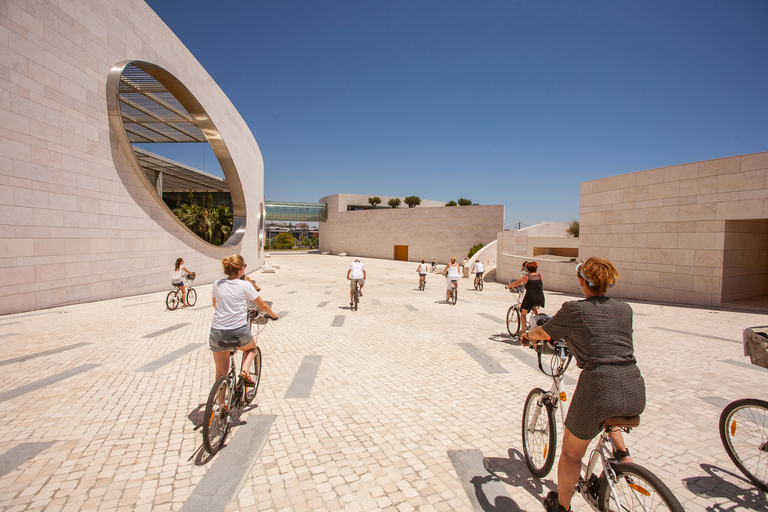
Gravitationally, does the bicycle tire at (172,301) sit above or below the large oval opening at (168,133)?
below

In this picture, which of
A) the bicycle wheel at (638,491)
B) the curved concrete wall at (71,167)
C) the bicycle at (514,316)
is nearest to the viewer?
the bicycle wheel at (638,491)

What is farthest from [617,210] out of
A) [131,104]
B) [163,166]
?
[163,166]

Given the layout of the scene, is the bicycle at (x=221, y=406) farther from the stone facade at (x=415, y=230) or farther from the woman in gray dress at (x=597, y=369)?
the stone facade at (x=415, y=230)

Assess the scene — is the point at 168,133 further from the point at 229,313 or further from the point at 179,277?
the point at 229,313

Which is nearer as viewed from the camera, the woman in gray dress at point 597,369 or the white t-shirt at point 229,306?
the woman in gray dress at point 597,369

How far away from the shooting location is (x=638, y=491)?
1.84m

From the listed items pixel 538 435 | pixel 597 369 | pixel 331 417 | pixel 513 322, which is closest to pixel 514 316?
pixel 513 322

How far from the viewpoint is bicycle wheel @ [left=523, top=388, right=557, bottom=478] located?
8.49 ft

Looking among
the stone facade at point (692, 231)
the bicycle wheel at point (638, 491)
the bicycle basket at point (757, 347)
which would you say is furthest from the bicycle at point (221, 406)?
the stone facade at point (692, 231)

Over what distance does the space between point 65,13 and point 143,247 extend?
275 inches

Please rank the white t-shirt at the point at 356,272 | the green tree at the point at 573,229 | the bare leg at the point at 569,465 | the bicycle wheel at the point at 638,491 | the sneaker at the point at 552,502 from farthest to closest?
1. the green tree at the point at 573,229
2. the white t-shirt at the point at 356,272
3. the sneaker at the point at 552,502
4. the bare leg at the point at 569,465
5. the bicycle wheel at the point at 638,491

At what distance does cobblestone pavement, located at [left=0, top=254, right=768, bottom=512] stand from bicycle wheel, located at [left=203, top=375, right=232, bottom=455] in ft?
0.62

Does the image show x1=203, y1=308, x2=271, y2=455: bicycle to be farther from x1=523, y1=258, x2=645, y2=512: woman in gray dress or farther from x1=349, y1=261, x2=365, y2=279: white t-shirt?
x1=349, y1=261, x2=365, y2=279: white t-shirt

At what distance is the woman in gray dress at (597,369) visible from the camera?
6.31 feet
